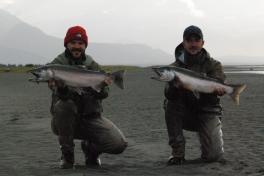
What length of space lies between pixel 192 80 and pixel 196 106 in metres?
0.79

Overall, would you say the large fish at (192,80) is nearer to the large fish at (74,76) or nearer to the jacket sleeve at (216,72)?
the jacket sleeve at (216,72)

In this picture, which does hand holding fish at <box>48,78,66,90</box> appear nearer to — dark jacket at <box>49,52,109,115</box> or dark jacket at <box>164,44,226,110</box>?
dark jacket at <box>49,52,109,115</box>

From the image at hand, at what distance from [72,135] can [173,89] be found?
5.43 ft

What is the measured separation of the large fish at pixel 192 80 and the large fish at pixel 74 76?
25.2 inches

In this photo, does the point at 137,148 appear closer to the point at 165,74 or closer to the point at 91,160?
the point at 91,160

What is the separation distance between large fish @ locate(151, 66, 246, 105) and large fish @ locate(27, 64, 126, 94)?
2.10 ft

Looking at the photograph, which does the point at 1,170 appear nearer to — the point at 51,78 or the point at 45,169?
the point at 45,169

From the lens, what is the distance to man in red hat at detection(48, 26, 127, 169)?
559 cm

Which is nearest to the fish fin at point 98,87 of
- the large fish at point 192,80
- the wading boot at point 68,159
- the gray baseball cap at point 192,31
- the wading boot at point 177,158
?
the large fish at point 192,80

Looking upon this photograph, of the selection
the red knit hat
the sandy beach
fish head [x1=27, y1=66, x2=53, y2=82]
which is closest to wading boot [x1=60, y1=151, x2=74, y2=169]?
the sandy beach

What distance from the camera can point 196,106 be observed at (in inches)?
246

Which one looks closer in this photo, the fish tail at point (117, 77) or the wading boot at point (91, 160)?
the fish tail at point (117, 77)

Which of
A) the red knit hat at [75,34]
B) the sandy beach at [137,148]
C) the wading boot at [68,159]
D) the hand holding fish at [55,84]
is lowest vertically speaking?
the sandy beach at [137,148]

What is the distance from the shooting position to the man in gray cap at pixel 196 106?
608 centimetres
